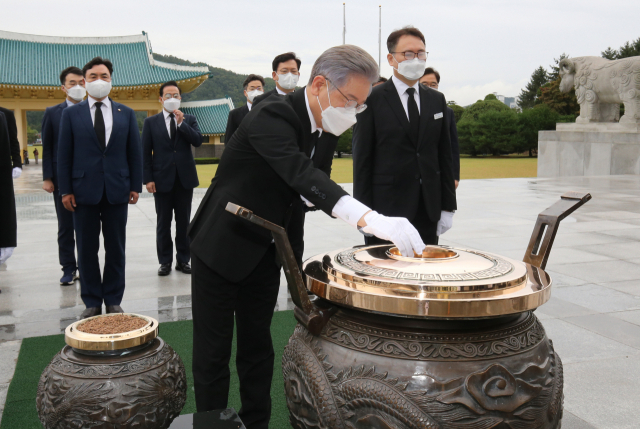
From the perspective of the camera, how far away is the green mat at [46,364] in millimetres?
2361

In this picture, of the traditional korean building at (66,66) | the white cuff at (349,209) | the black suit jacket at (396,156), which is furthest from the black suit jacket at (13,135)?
the traditional korean building at (66,66)

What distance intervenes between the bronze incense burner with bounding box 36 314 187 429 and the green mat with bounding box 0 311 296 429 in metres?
0.60

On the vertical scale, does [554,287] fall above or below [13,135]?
below

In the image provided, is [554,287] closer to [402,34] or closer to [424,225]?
[424,225]

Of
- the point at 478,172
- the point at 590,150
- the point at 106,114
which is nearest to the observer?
the point at 106,114

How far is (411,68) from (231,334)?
181 cm

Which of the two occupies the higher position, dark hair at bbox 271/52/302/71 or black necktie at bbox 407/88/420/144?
dark hair at bbox 271/52/302/71

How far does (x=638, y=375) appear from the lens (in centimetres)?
272

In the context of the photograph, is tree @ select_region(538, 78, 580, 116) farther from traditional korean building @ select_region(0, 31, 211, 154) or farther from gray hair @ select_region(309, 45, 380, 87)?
gray hair @ select_region(309, 45, 380, 87)

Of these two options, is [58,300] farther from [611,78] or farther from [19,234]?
[611,78]

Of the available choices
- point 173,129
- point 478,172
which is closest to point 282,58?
point 173,129

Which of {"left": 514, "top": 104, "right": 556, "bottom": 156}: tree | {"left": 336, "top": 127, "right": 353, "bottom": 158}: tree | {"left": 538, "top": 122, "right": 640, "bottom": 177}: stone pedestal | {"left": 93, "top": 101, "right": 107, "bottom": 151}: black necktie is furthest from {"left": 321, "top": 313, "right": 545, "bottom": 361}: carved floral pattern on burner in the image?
{"left": 336, "top": 127, "right": 353, "bottom": 158}: tree

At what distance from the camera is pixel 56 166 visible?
173 inches

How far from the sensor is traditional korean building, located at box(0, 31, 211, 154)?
27094mm
